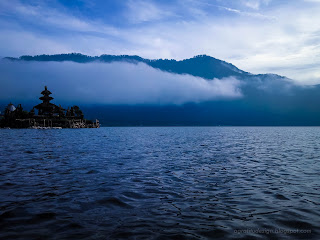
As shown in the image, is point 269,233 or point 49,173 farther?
point 49,173

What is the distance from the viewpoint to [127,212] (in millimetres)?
8000

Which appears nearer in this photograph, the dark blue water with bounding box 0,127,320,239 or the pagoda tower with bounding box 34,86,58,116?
the dark blue water with bounding box 0,127,320,239

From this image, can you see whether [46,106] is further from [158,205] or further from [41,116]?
[158,205]

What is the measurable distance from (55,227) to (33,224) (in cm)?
70

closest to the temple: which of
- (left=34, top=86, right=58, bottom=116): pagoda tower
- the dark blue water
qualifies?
(left=34, top=86, right=58, bottom=116): pagoda tower

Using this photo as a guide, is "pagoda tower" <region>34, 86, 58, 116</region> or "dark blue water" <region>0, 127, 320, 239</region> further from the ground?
"pagoda tower" <region>34, 86, 58, 116</region>

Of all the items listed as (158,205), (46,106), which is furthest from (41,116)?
(158,205)

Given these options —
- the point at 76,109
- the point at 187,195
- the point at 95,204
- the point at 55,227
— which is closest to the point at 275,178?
the point at 187,195

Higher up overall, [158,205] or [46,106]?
[46,106]

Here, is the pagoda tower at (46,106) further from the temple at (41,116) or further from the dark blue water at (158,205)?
the dark blue water at (158,205)

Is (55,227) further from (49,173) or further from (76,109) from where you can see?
(76,109)

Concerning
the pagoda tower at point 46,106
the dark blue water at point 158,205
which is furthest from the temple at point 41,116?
the dark blue water at point 158,205

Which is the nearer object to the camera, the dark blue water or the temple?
the dark blue water

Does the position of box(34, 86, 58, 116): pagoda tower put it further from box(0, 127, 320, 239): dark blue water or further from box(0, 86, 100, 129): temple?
box(0, 127, 320, 239): dark blue water
